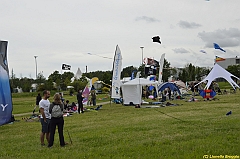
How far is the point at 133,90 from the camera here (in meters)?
29.5

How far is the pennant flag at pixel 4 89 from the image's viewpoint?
16080 millimetres

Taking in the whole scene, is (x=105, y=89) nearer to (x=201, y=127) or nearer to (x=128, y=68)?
(x=128, y=68)

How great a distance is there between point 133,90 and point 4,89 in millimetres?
14879

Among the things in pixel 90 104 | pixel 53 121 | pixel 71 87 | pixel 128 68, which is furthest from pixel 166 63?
pixel 53 121

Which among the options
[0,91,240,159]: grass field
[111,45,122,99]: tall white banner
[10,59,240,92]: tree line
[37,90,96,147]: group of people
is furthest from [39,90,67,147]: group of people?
[10,59,240,92]: tree line

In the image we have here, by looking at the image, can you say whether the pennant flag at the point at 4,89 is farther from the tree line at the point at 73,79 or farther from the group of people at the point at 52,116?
the tree line at the point at 73,79

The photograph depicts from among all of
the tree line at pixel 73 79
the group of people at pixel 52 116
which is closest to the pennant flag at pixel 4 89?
the group of people at pixel 52 116

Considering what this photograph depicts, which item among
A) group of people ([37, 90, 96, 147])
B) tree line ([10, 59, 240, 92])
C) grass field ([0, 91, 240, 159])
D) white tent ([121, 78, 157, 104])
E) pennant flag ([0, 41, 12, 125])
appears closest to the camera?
grass field ([0, 91, 240, 159])

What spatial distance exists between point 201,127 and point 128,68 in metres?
98.2

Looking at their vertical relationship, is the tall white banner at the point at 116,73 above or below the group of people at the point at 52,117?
above

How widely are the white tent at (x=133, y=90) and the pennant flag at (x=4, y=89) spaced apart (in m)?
14.0

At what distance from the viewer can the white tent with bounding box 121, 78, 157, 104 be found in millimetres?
29188

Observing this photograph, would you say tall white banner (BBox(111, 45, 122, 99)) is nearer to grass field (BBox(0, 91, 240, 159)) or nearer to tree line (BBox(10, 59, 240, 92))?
grass field (BBox(0, 91, 240, 159))

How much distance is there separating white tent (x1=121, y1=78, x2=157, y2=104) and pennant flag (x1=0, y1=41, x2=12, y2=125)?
46.0 ft
